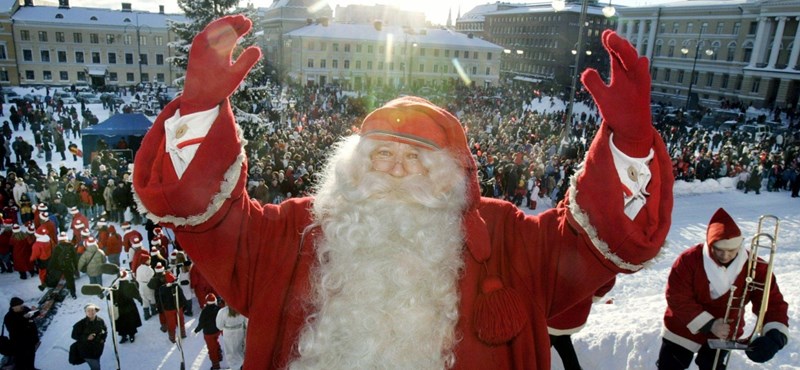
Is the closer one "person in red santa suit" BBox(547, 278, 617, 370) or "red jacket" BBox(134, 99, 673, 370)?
"red jacket" BBox(134, 99, 673, 370)

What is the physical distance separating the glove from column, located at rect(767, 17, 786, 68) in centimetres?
5273

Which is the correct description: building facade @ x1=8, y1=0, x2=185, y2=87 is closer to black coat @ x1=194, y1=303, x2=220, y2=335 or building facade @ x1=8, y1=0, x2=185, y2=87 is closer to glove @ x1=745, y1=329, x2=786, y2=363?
black coat @ x1=194, y1=303, x2=220, y2=335

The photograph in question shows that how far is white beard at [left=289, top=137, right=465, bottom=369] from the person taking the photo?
1997 mm

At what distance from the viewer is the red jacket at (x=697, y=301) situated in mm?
3736

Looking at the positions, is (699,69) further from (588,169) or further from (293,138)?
(588,169)

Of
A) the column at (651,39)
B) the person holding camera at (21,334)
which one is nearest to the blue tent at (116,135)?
the person holding camera at (21,334)

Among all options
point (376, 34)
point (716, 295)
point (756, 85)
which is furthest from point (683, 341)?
point (756, 85)

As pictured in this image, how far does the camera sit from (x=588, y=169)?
173 cm

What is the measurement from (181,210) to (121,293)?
5.95m

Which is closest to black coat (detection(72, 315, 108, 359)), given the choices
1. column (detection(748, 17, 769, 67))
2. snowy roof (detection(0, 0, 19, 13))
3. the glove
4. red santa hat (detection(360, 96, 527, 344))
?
red santa hat (detection(360, 96, 527, 344))

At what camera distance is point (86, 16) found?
52.2 meters

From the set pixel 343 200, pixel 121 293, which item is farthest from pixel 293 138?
pixel 343 200

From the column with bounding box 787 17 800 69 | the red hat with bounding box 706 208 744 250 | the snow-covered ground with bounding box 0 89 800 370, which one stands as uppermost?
the column with bounding box 787 17 800 69

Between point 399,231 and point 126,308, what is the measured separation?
19.7 ft
